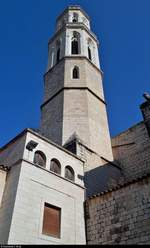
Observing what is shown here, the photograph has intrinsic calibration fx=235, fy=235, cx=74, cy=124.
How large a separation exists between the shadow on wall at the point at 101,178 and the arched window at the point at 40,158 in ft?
8.44

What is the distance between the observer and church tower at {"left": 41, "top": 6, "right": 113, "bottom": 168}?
44.1 ft

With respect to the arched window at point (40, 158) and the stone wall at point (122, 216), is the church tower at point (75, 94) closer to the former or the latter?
the arched window at point (40, 158)

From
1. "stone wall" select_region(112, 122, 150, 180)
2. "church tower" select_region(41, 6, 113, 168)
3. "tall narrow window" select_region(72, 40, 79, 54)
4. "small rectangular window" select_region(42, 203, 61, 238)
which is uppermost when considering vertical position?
"tall narrow window" select_region(72, 40, 79, 54)

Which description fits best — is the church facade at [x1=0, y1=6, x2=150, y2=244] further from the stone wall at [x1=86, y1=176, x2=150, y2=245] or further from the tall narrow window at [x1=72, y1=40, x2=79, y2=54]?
the tall narrow window at [x1=72, y1=40, x2=79, y2=54]

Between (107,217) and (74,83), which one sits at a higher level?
(74,83)

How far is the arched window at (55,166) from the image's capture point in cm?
938

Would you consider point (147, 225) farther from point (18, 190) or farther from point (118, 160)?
point (118, 160)

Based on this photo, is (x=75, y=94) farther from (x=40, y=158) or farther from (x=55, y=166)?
(x=40, y=158)

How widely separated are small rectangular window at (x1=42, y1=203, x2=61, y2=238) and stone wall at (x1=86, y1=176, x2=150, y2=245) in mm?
1413

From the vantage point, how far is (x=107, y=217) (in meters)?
8.45

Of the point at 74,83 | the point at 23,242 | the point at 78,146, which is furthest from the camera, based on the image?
the point at 74,83

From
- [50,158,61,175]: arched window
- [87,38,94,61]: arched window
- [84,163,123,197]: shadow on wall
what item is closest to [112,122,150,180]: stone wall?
[84,163,123,197]: shadow on wall

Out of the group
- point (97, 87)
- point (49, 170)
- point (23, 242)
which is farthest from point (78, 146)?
point (97, 87)

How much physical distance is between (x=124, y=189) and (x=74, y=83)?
357 inches
